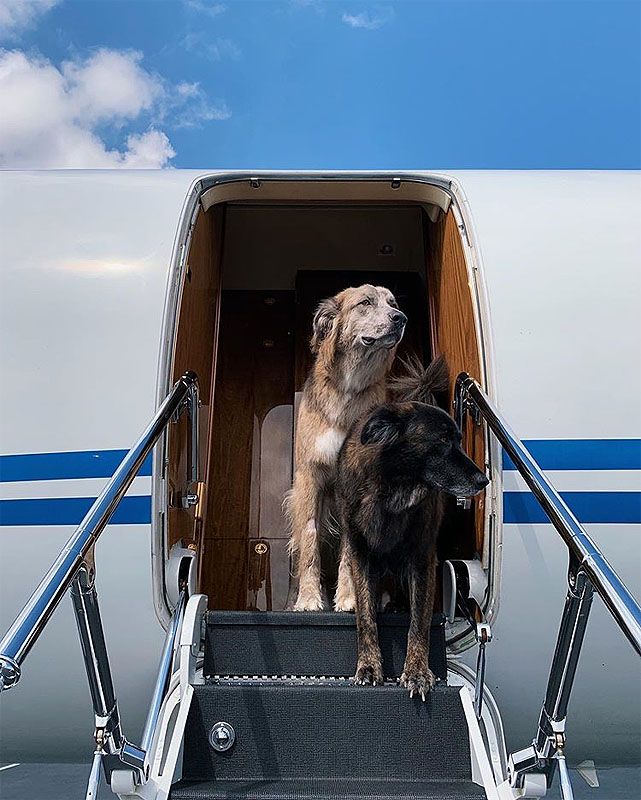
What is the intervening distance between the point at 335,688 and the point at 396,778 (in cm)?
31

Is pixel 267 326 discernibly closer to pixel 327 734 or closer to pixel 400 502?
pixel 400 502

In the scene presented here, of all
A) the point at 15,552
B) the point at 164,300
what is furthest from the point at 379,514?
the point at 15,552

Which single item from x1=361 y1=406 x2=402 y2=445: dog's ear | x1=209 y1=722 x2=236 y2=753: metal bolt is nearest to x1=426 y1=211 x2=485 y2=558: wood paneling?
x1=361 y1=406 x2=402 y2=445: dog's ear

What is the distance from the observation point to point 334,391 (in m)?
3.35

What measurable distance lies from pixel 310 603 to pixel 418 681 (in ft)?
2.58


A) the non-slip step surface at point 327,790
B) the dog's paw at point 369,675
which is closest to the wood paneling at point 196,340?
the dog's paw at point 369,675

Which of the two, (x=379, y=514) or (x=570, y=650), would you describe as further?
(x=379, y=514)

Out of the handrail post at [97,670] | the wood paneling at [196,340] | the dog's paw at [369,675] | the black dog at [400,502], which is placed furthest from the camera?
the wood paneling at [196,340]

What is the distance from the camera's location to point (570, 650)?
1.95 meters

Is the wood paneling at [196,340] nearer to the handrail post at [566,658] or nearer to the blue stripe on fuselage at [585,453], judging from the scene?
the blue stripe on fuselage at [585,453]

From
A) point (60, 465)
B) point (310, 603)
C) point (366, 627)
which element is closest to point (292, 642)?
point (366, 627)

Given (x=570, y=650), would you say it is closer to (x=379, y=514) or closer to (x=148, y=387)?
(x=379, y=514)

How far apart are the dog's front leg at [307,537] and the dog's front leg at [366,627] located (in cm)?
45

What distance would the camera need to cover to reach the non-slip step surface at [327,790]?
6.86 ft
